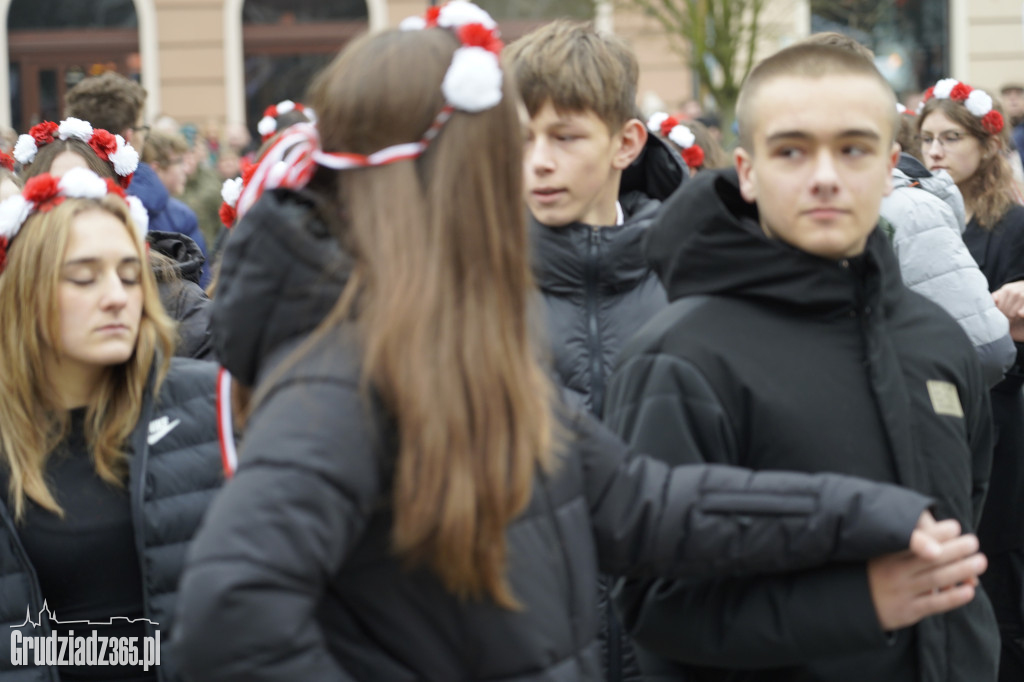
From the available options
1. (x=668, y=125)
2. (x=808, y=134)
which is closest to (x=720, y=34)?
(x=668, y=125)

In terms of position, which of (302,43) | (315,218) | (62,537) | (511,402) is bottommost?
(62,537)

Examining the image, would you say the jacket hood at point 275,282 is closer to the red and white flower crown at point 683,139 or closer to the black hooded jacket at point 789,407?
the black hooded jacket at point 789,407

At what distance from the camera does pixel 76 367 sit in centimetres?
318

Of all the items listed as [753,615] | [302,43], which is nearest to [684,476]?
[753,615]

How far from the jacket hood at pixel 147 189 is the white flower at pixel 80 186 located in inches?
114

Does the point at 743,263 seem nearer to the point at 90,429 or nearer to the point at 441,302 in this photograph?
the point at 441,302

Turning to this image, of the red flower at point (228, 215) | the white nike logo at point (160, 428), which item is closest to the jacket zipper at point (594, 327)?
the white nike logo at point (160, 428)

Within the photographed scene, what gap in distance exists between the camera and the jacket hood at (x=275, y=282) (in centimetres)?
176

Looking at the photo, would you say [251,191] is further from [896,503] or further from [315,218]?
[896,503]

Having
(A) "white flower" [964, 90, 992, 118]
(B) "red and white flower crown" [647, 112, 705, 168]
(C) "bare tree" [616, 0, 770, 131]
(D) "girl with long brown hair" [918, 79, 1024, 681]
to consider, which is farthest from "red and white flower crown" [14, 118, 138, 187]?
(C) "bare tree" [616, 0, 770, 131]

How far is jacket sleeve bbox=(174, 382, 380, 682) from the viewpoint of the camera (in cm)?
158

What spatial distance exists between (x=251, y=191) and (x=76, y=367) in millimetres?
1412

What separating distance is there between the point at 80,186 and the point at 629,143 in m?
1.42

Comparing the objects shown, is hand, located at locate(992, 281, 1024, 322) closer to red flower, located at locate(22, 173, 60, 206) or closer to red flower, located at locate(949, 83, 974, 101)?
red flower, located at locate(949, 83, 974, 101)
